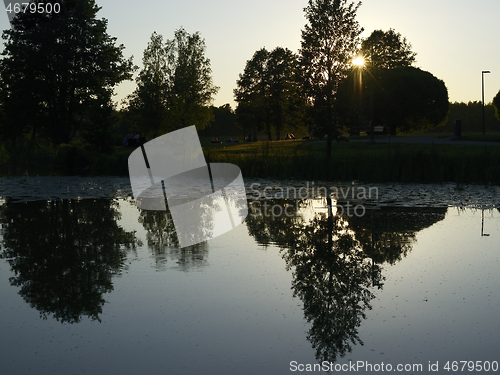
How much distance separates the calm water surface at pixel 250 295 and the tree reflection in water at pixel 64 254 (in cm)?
3

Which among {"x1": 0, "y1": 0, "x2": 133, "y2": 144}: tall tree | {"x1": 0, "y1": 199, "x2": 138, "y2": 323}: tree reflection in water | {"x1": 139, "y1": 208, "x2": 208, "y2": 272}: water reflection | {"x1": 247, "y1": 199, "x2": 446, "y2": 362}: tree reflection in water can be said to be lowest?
{"x1": 247, "y1": 199, "x2": 446, "y2": 362}: tree reflection in water

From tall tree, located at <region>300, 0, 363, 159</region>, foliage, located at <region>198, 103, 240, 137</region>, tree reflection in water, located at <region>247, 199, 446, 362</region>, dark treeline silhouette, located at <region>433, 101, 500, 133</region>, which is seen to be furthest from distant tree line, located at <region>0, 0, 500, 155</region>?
foliage, located at <region>198, 103, 240, 137</region>

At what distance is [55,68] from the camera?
41719 mm

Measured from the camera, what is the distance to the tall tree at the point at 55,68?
135 ft

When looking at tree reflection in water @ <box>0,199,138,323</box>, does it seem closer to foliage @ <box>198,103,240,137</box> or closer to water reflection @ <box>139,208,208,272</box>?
water reflection @ <box>139,208,208,272</box>

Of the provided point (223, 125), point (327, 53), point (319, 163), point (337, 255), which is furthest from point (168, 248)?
point (223, 125)

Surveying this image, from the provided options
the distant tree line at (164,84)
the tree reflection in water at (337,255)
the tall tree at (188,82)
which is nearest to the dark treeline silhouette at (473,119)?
the distant tree line at (164,84)

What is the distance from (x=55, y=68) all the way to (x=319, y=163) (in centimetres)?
2909

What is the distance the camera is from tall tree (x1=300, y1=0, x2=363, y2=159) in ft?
77.5

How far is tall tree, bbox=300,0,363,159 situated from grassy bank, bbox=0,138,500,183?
215 cm

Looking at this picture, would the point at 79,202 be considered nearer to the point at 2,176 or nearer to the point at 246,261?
the point at 246,261

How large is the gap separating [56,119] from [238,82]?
39.4 m

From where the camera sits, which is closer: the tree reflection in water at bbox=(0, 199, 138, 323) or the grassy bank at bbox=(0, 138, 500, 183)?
the tree reflection in water at bbox=(0, 199, 138, 323)

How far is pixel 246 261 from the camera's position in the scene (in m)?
7.69
